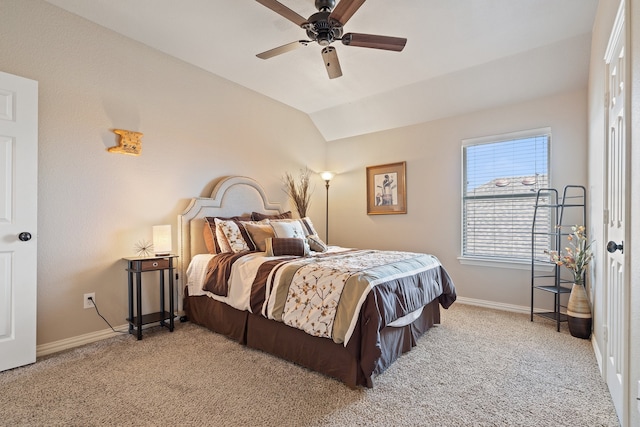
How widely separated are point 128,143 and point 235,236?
1360 mm

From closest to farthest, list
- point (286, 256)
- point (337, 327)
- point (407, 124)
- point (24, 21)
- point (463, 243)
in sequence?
point (337, 327), point (24, 21), point (286, 256), point (463, 243), point (407, 124)

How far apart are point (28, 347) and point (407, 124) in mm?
4685

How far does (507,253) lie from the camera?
387cm

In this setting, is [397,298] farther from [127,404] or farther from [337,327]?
[127,404]

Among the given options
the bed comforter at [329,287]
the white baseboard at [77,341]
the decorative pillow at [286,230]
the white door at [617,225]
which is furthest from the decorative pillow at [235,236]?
the white door at [617,225]

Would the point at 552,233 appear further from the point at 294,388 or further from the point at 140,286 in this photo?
the point at 140,286

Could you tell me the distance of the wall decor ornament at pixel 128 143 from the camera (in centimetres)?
302

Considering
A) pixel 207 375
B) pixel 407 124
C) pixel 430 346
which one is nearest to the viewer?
pixel 207 375

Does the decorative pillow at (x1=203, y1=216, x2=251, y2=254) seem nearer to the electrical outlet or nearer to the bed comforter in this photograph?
the bed comforter

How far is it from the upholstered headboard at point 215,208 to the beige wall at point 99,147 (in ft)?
0.46

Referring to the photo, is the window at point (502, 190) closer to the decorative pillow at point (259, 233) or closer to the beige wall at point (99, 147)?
the decorative pillow at point (259, 233)

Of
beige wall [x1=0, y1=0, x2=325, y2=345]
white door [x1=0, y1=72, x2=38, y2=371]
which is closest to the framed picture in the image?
beige wall [x1=0, y1=0, x2=325, y2=345]

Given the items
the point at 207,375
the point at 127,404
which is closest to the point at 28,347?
the point at 127,404

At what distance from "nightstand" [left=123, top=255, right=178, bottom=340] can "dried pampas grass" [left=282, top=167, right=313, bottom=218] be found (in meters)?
2.17
